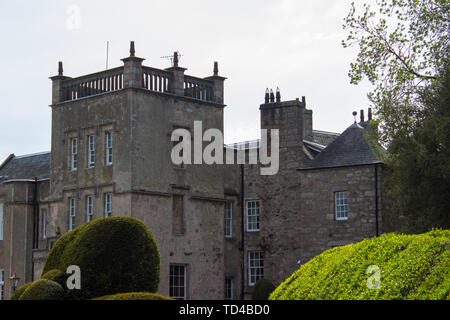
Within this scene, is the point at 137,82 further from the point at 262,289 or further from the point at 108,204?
the point at 262,289

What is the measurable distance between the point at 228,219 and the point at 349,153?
7617 millimetres

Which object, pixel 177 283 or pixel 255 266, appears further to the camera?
pixel 255 266

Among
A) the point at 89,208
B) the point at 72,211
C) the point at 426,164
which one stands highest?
the point at 426,164

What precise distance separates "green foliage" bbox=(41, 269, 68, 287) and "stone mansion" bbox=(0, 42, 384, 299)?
17911 mm

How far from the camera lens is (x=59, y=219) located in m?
38.4

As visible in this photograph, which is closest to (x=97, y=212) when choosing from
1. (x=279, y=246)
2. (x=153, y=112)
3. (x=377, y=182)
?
(x=153, y=112)

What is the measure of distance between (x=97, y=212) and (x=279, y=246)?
879 centimetres

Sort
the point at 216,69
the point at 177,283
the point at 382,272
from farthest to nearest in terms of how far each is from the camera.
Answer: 1. the point at 216,69
2. the point at 177,283
3. the point at 382,272

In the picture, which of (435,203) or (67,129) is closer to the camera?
(435,203)

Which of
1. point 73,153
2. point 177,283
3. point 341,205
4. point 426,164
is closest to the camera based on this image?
point 426,164

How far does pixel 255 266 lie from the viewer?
1561 inches

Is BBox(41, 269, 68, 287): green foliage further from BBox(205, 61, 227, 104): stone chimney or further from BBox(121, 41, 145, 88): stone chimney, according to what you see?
BBox(205, 61, 227, 104): stone chimney

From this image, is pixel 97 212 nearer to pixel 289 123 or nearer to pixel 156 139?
pixel 156 139

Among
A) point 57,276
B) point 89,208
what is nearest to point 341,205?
point 89,208
